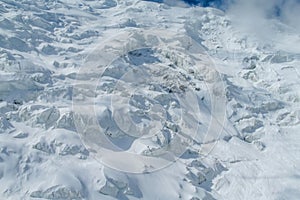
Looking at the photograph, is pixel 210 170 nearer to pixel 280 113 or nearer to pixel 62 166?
pixel 62 166

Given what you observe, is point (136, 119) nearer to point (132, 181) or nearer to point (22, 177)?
point (132, 181)

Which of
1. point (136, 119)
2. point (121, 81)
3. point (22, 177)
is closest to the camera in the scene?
point (22, 177)

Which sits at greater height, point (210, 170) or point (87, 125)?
point (87, 125)

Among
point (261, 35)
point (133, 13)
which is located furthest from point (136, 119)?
point (261, 35)

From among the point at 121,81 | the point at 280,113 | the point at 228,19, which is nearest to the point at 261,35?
the point at 228,19

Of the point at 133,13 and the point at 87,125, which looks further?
the point at 133,13

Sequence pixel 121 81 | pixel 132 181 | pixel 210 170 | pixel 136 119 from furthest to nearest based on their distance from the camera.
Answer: pixel 121 81, pixel 136 119, pixel 210 170, pixel 132 181
